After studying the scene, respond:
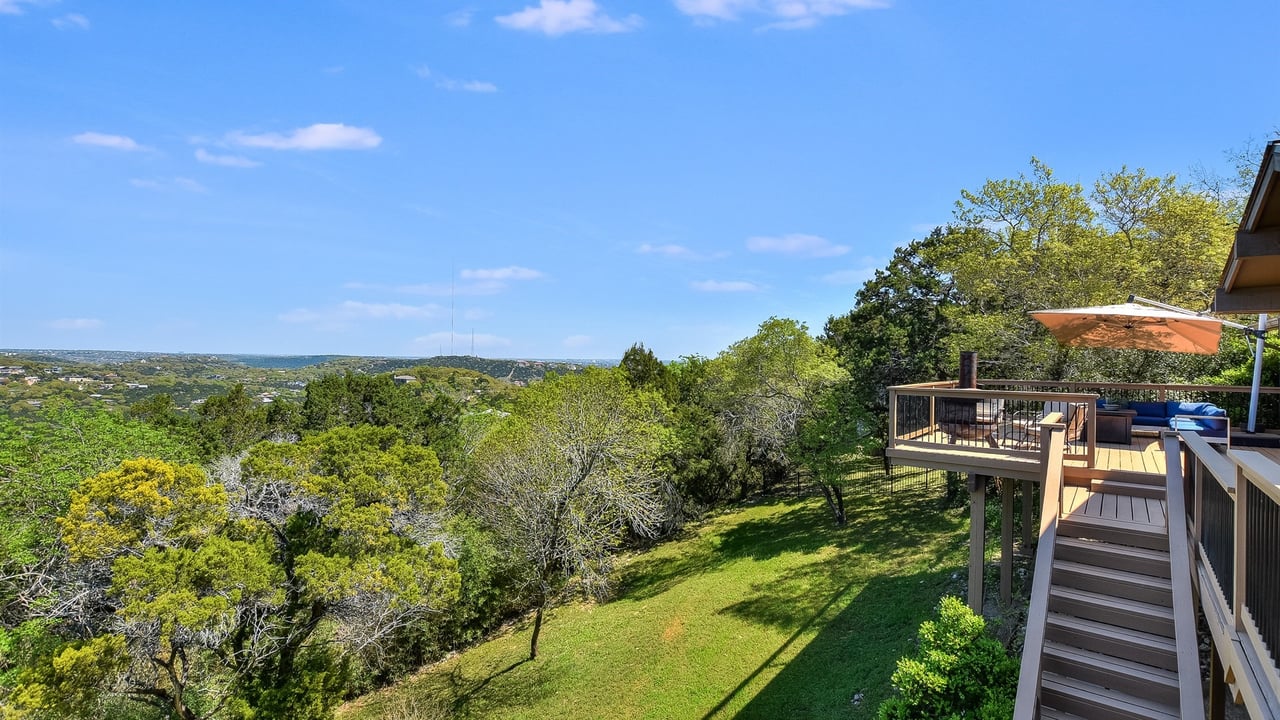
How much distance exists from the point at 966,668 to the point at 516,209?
20.0 m

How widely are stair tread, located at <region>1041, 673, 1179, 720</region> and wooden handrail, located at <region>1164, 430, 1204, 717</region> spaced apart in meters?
0.20

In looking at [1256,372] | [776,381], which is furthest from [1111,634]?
[776,381]

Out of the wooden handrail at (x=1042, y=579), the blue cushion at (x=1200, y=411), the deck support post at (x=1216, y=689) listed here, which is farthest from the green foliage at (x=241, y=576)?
the blue cushion at (x=1200, y=411)

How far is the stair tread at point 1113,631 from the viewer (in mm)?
3955

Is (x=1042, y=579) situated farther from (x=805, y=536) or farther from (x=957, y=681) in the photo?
(x=805, y=536)

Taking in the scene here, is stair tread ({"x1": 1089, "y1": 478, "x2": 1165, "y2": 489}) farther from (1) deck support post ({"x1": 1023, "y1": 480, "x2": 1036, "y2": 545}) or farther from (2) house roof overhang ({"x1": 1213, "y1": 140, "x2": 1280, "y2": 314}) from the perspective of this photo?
(1) deck support post ({"x1": 1023, "y1": 480, "x2": 1036, "y2": 545})

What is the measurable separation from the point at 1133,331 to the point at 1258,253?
607 cm

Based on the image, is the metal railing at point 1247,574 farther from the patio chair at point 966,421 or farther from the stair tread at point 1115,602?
the patio chair at point 966,421

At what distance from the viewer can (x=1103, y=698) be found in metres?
3.85

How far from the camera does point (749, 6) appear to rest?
9.16 metres

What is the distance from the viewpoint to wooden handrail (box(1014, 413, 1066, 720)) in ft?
12.2

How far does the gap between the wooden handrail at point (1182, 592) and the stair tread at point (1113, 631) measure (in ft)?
0.49

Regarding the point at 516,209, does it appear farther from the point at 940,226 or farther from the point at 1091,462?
the point at 1091,462

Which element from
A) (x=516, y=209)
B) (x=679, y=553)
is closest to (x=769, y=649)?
(x=679, y=553)
